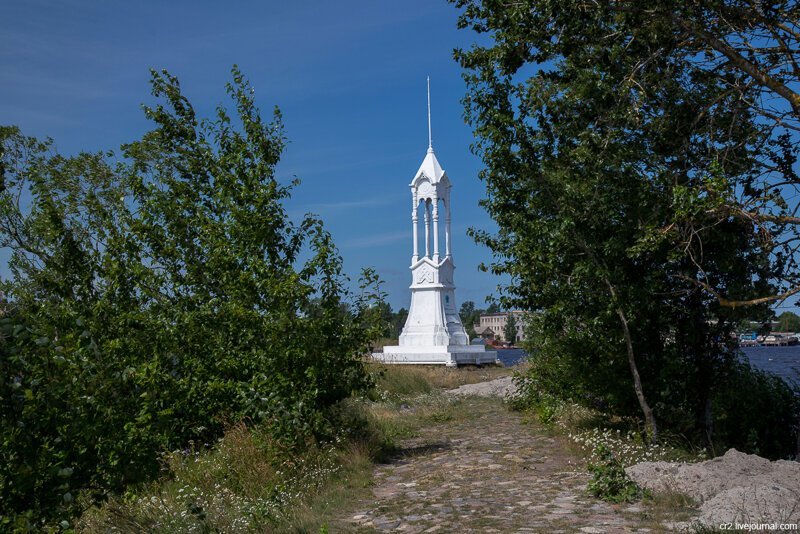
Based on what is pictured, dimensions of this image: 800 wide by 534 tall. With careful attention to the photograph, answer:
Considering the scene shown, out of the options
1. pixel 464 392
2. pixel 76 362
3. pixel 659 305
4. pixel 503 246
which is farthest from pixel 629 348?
pixel 464 392

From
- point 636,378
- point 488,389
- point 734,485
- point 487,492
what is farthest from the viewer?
point 488,389

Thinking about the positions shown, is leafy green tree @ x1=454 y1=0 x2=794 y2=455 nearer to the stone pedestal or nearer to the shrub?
the shrub

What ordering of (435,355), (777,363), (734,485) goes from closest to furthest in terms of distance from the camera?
(734,485), (435,355), (777,363)

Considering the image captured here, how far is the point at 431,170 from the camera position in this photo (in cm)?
3709

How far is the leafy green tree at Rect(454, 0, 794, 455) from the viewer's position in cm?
1094

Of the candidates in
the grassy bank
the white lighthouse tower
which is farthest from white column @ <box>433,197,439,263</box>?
the grassy bank

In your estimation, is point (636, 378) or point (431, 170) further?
point (431, 170)

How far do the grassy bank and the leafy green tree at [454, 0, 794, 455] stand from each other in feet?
12.1

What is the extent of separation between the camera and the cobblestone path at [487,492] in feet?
25.1

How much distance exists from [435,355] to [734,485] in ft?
88.8

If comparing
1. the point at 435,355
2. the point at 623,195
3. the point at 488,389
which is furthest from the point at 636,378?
the point at 435,355

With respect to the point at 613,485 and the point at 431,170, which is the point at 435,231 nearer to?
the point at 431,170

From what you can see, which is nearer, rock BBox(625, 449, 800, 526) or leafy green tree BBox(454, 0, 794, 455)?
rock BBox(625, 449, 800, 526)

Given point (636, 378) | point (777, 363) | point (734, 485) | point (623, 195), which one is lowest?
point (777, 363)
